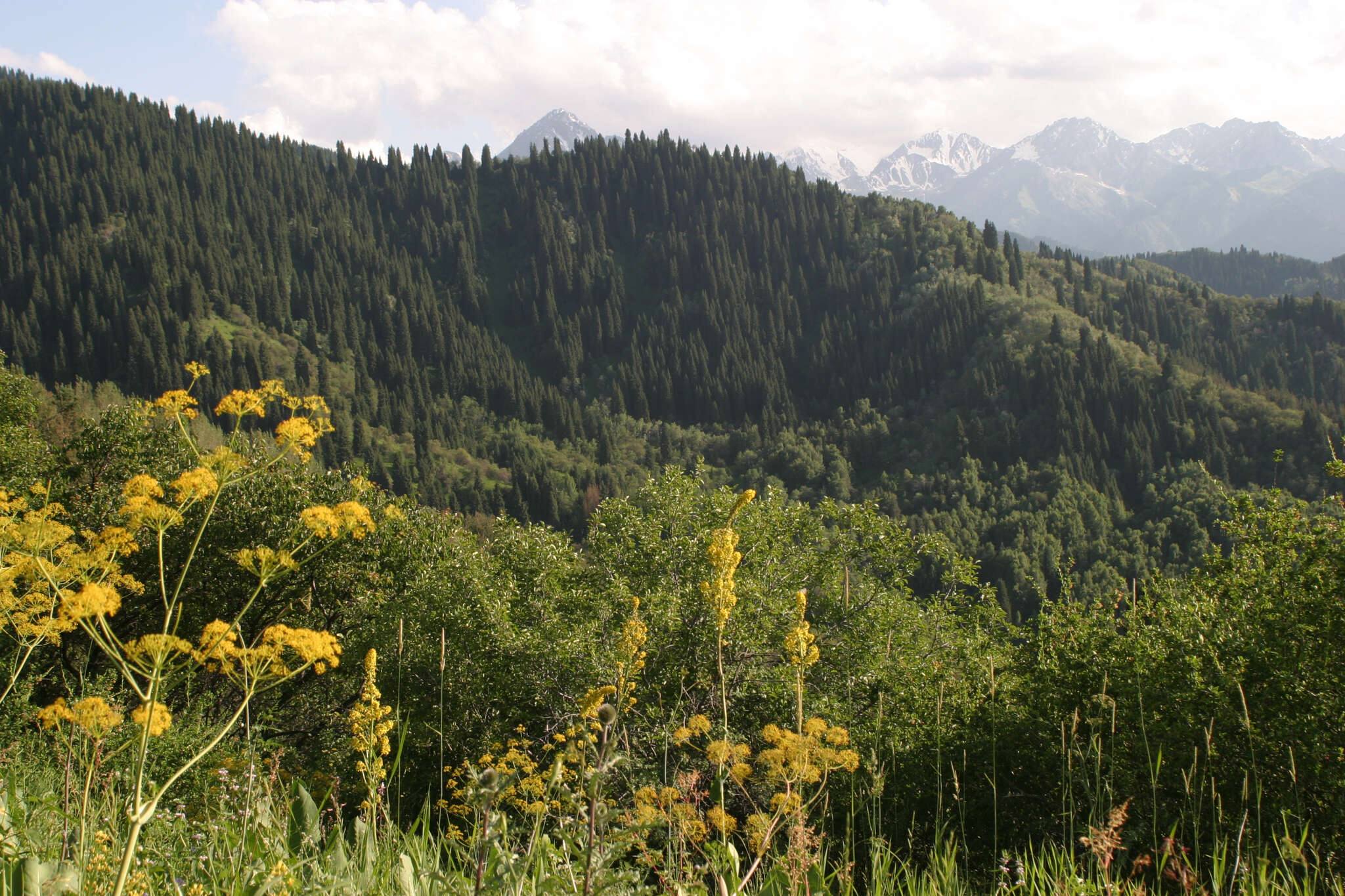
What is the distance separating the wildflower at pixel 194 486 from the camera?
3082 mm

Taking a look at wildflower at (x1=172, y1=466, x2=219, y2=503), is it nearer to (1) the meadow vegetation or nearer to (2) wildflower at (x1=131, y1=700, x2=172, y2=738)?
(1) the meadow vegetation

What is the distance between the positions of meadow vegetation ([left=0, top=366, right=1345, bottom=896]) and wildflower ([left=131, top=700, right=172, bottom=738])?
0.05 meters

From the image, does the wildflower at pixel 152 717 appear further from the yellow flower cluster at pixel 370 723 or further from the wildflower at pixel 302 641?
the yellow flower cluster at pixel 370 723

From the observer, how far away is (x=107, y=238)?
500 feet

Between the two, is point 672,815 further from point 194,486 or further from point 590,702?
point 194,486

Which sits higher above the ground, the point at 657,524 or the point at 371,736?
the point at 371,736

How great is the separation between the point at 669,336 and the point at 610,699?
170m

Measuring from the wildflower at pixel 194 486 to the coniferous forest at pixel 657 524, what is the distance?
0.08 feet

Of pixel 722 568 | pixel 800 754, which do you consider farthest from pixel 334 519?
pixel 800 754

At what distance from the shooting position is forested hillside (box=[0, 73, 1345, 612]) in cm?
12081

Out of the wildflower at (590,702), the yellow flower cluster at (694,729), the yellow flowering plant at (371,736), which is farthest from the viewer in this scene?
the yellow flower cluster at (694,729)

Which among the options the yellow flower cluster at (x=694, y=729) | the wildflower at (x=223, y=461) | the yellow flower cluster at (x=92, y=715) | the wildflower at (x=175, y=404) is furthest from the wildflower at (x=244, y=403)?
the yellow flower cluster at (x=694, y=729)

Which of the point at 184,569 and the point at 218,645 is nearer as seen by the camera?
the point at 218,645

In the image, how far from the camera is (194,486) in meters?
3.11
